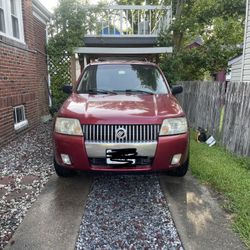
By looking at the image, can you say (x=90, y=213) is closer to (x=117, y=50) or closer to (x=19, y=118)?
(x=19, y=118)

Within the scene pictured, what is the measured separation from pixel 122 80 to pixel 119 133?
166cm

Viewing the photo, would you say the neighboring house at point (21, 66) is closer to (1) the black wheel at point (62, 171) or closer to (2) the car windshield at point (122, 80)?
(2) the car windshield at point (122, 80)

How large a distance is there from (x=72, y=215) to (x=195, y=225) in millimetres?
1328

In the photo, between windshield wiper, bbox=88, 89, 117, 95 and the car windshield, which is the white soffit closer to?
the car windshield

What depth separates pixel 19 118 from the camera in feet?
23.9

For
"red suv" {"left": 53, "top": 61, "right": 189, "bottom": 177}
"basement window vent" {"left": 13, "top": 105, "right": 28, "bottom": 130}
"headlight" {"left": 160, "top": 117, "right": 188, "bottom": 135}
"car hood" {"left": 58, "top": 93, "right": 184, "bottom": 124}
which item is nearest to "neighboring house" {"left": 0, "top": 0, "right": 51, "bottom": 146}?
"basement window vent" {"left": 13, "top": 105, "right": 28, "bottom": 130}

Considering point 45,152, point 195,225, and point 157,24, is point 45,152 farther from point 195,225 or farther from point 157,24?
point 157,24

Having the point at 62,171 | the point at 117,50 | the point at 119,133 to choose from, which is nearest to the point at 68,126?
the point at 119,133

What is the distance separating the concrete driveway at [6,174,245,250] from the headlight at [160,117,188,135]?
835mm

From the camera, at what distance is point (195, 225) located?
2.99 m

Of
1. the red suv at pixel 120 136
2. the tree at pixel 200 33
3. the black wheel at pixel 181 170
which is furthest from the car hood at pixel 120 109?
the tree at pixel 200 33

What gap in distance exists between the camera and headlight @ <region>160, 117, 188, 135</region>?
3.56 meters

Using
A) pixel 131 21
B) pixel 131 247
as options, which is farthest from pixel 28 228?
pixel 131 21

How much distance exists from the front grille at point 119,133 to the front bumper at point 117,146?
7 cm
